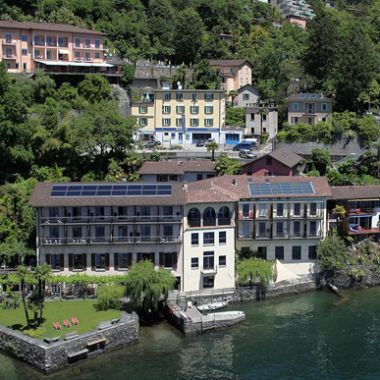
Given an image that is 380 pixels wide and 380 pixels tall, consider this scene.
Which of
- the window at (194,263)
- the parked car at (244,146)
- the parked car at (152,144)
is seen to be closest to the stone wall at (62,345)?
the window at (194,263)

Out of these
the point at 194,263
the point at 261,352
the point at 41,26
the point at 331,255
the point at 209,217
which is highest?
the point at 41,26

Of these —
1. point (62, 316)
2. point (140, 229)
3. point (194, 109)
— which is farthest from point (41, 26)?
point (62, 316)

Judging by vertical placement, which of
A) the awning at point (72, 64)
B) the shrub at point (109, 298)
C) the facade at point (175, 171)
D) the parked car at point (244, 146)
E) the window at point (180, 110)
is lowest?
the shrub at point (109, 298)

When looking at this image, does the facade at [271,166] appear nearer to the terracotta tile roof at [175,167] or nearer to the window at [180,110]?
the terracotta tile roof at [175,167]

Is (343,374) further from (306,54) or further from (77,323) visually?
(306,54)

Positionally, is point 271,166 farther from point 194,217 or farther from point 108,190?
point 108,190

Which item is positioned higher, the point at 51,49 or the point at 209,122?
the point at 51,49

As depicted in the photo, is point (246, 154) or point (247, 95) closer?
point (246, 154)
